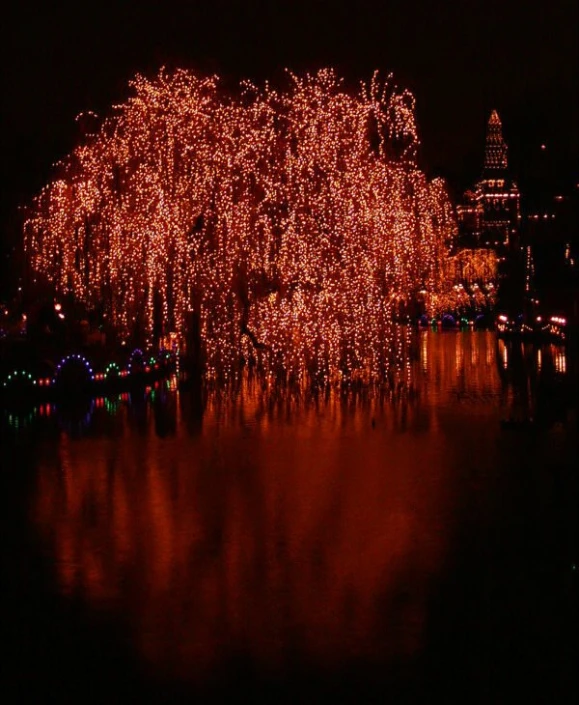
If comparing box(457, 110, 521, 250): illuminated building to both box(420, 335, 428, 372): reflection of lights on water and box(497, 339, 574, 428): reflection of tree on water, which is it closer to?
box(420, 335, 428, 372): reflection of lights on water

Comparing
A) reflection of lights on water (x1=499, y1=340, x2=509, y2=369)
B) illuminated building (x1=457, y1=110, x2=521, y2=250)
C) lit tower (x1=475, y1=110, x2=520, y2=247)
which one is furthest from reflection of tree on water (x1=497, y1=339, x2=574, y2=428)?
lit tower (x1=475, y1=110, x2=520, y2=247)

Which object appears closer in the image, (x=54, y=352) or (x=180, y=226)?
(x=180, y=226)

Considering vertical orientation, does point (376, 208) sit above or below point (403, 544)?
above

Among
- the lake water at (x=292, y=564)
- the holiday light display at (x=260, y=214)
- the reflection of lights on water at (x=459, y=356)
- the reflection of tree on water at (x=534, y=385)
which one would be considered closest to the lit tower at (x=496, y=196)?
the reflection of lights on water at (x=459, y=356)

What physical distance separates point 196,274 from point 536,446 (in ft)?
35.4

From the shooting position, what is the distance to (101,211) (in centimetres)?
2381

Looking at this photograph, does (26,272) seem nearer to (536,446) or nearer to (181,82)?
(181,82)

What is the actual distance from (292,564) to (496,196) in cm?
8870

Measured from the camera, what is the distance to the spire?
94.1 metres

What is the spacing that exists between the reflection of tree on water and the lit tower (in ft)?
113

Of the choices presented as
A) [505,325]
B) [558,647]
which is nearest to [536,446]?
[558,647]

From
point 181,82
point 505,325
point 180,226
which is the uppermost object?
point 181,82

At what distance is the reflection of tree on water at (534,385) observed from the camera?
1762 cm

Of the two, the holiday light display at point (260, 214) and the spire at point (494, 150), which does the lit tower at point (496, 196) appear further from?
the holiday light display at point (260, 214)
